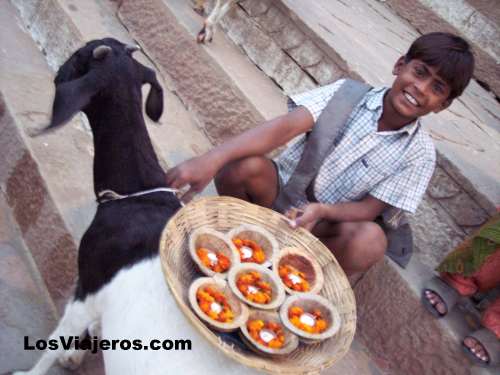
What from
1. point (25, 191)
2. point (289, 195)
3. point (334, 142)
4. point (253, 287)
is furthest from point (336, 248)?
point (25, 191)

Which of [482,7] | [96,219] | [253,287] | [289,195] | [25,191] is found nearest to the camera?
[253,287]

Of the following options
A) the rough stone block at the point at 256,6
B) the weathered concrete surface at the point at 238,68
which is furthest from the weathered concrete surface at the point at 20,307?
the rough stone block at the point at 256,6

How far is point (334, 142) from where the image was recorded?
2.58 meters

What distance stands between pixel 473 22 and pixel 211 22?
3.46 m

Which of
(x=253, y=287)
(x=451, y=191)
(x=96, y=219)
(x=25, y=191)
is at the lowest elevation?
(x=25, y=191)

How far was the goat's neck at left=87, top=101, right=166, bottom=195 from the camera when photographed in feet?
6.72

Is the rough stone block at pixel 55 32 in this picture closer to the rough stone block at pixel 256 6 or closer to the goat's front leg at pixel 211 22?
the goat's front leg at pixel 211 22

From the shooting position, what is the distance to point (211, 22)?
3812 mm

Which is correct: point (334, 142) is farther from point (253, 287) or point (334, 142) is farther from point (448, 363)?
point (448, 363)

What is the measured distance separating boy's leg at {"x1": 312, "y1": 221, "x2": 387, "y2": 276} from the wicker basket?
0.26 m

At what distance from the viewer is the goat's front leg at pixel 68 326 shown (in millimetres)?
2002

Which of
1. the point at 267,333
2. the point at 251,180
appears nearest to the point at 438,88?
the point at 251,180

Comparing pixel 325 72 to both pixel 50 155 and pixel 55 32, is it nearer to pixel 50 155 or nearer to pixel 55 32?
pixel 50 155

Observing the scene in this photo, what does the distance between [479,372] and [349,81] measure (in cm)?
153
